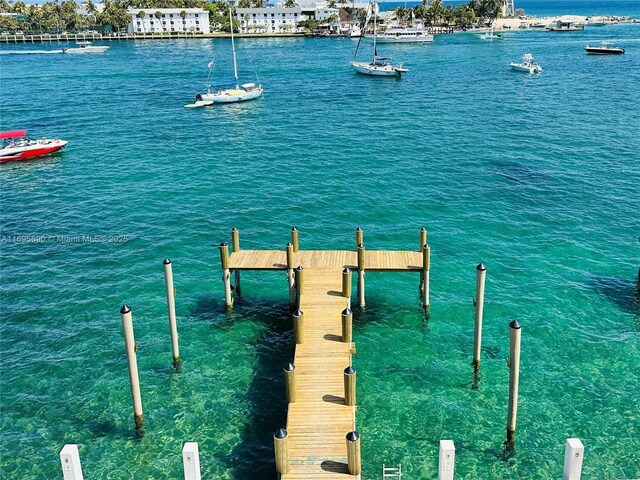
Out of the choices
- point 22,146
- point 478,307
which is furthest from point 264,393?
point 22,146

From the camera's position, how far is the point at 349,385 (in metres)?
21.9

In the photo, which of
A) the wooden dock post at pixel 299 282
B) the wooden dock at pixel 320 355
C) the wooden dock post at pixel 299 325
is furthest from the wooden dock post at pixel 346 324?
the wooden dock post at pixel 299 282

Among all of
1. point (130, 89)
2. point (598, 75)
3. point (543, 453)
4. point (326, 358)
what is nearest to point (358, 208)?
point (326, 358)

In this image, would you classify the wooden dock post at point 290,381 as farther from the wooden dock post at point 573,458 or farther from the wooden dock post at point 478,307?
the wooden dock post at point 573,458

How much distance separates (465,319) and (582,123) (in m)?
50.8

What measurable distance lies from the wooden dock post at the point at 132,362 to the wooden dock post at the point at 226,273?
26.0 feet

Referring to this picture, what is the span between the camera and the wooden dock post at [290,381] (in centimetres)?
2186

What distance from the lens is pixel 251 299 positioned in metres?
34.9

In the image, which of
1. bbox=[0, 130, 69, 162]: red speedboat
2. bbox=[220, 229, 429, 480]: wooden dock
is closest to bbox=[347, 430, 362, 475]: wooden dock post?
bbox=[220, 229, 429, 480]: wooden dock

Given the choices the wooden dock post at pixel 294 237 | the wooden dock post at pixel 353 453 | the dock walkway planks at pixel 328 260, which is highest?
the wooden dock post at pixel 294 237

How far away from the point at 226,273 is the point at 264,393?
7350 mm

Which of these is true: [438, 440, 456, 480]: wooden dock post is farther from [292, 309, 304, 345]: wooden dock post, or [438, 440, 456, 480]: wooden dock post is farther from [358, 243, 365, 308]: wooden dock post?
[358, 243, 365, 308]: wooden dock post

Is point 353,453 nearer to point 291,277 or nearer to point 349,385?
point 349,385

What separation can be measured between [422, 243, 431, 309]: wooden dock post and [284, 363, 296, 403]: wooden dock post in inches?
449
